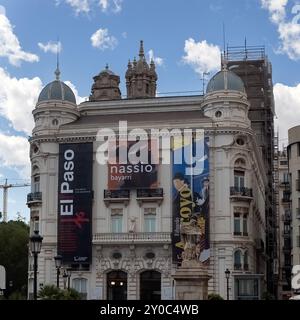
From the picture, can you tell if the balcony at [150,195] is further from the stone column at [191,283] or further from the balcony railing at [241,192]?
the stone column at [191,283]

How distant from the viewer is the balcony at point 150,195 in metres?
70.1

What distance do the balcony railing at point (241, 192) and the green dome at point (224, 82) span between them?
33.6 ft

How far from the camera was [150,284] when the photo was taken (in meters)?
69.8

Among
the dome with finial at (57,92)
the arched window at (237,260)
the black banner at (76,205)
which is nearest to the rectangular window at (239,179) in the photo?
the arched window at (237,260)

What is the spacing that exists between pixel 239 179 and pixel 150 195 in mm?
9034

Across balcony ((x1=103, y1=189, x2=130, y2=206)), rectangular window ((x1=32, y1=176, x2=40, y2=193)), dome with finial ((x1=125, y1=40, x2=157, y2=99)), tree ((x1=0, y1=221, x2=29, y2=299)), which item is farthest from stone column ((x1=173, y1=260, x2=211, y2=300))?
dome with finial ((x1=125, y1=40, x2=157, y2=99))

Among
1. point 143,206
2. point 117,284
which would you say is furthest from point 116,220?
point 117,284

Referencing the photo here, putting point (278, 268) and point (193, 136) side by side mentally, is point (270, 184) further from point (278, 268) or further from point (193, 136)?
point (193, 136)

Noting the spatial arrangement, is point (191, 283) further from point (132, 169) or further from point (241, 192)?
point (132, 169)

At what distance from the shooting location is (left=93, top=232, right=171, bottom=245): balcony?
6926 centimetres

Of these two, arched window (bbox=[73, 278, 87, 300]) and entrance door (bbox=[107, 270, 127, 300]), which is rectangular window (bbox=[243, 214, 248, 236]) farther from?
arched window (bbox=[73, 278, 87, 300])

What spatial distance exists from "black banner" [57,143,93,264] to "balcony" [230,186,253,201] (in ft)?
45.9
